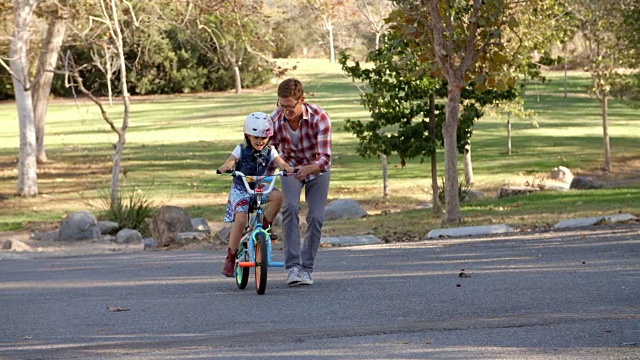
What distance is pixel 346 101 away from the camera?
65.2 metres

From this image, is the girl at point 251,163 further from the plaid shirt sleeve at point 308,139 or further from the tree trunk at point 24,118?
the tree trunk at point 24,118

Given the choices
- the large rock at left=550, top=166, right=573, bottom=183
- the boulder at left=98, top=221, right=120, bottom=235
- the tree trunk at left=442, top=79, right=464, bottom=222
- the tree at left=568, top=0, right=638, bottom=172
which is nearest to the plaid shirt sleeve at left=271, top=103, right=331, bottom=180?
the tree trunk at left=442, top=79, right=464, bottom=222

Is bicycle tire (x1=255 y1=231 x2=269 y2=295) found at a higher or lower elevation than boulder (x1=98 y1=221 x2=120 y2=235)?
higher

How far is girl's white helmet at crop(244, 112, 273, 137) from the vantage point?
10102 mm

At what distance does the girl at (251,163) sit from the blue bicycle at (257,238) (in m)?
0.07

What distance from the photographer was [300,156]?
1063 cm

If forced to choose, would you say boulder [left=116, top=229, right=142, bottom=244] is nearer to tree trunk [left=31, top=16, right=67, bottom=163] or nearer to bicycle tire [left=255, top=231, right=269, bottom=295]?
tree trunk [left=31, top=16, right=67, bottom=163]

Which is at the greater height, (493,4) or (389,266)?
(493,4)

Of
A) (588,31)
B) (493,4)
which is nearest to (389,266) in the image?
(493,4)

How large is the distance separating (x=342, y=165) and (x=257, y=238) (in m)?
25.2

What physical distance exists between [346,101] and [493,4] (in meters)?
47.4

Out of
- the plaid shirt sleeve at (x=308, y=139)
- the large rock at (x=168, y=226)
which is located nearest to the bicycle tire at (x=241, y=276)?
the plaid shirt sleeve at (x=308, y=139)

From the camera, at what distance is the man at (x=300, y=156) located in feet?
34.1

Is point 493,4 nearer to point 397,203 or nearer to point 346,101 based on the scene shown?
point 397,203
